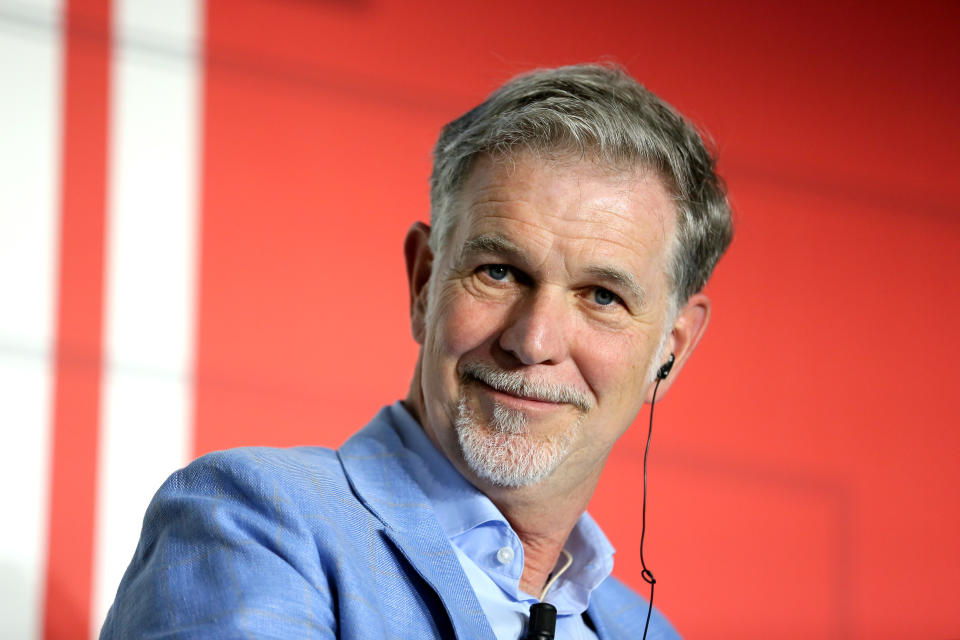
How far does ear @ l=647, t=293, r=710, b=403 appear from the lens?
202 centimetres

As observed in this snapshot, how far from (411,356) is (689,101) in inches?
41.0

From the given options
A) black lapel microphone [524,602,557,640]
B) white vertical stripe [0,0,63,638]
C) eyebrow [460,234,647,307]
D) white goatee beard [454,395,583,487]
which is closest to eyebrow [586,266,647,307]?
eyebrow [460,234,647,307]

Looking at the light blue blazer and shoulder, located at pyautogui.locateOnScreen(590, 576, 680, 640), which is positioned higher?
the light blue blazer

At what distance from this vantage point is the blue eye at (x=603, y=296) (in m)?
1.78

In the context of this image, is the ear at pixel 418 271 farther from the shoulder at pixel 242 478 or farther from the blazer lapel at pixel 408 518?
the shoulder at pixel 242 478

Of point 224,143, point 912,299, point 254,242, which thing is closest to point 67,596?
point 254,242

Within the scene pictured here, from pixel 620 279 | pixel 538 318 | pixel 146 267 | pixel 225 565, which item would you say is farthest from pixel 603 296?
pixel 146 267

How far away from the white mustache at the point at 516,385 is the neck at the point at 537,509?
122mm


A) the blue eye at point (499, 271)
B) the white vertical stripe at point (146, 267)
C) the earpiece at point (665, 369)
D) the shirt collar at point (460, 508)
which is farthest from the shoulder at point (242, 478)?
the white vertical stripe at point (146, 267)

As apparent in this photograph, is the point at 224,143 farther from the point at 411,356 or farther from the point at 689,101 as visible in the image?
the point at 689,101

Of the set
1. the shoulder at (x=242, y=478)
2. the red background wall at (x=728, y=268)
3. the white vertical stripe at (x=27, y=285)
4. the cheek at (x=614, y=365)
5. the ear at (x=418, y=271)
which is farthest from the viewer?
the red background wall at (x=728, y=268)

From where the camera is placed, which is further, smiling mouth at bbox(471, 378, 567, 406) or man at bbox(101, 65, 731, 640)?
smiling mouth at bbox(471, 378, 567, 406)

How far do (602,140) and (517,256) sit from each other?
23 centimetres

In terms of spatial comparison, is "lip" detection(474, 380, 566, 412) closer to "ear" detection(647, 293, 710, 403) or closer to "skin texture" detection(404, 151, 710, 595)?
"skin texture" detection(404, 151, 710, 595)
